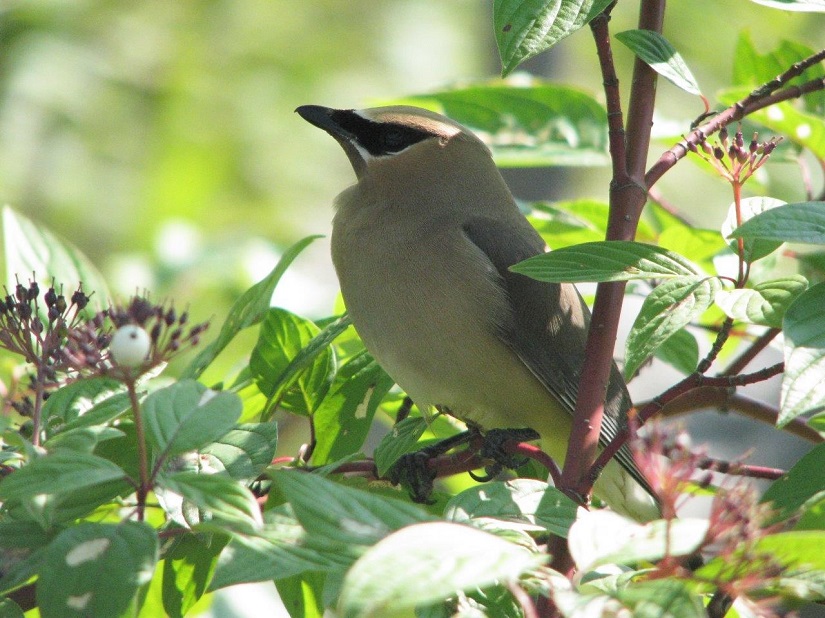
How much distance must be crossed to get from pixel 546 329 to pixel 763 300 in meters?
1.06

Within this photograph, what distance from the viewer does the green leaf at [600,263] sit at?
1.67m

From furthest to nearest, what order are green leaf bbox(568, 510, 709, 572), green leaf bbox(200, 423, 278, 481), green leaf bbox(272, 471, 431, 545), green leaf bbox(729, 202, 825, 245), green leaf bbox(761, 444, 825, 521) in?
green leaf bbox(200, 423, 278, 481), green leaf bbox(761, 444, 825, 521), green leaf bbox(729, 202, 825, 245), green leaf bbox(272, 471, 431, 545), green leaf bbox(568, 510, 709, 572)

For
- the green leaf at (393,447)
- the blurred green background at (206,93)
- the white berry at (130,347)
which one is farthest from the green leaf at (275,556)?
the blurred green background at (206,93)

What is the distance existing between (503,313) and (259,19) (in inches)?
223

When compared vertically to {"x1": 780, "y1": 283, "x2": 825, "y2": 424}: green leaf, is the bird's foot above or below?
below

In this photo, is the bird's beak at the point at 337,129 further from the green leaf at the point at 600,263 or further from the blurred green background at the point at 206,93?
the blurred green background at the point at 206,93

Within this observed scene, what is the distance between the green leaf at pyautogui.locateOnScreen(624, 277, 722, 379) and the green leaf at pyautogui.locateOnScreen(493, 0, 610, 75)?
423 mm

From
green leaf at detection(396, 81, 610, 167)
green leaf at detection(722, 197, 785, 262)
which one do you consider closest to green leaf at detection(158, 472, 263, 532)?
green leaf at detection(722, 197, 785, 262)

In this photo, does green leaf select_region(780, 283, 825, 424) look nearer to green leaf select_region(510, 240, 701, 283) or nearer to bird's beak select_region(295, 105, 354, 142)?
green leaf select_region(510, 240, 701, 283)

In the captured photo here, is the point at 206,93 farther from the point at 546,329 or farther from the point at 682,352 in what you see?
the point at 682,352

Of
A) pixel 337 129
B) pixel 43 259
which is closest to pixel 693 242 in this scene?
pixel 337 129

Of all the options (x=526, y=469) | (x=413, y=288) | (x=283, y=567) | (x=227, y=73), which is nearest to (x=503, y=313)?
(x=413, y=288)

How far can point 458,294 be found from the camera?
107 inches

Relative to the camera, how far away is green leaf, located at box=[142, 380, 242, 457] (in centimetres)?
146
